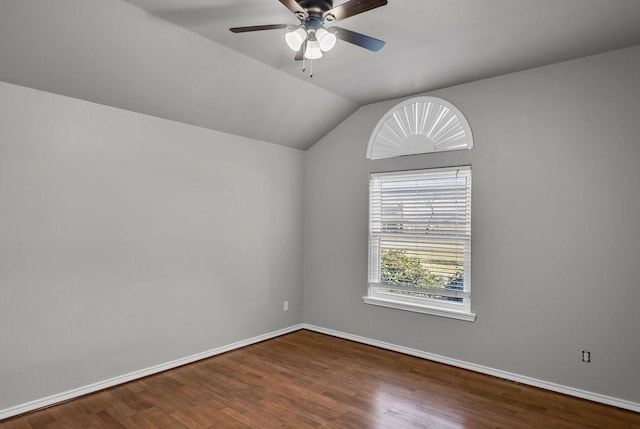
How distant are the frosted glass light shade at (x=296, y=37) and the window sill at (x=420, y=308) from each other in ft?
9.59

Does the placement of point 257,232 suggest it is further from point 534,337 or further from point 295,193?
point 534,337

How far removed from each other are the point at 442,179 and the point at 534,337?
1729mm

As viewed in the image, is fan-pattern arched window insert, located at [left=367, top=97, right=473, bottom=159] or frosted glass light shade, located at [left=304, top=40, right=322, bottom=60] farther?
fan-pattern arched window insert, located at [left=367, top=97, right=473, bottom=159]

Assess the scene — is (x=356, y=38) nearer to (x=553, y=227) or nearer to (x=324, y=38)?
(x=324, y=38)

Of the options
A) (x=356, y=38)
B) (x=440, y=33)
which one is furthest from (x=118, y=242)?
(x=440, y=33)

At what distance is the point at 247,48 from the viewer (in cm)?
314

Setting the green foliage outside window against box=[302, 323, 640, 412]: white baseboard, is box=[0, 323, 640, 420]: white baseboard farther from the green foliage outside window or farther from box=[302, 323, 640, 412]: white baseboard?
the green foliage outside window

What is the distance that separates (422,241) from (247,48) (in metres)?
2.63

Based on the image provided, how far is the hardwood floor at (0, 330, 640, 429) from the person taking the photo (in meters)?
2.69

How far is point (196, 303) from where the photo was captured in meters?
3.89

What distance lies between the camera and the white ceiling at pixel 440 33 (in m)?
2.47

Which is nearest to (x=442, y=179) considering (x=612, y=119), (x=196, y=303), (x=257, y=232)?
(x=612, y=119)

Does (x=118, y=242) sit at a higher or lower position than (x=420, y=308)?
higher

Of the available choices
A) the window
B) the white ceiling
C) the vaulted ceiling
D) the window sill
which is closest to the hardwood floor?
the window sill
